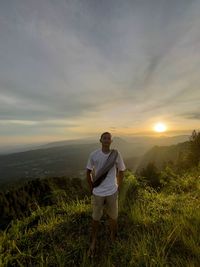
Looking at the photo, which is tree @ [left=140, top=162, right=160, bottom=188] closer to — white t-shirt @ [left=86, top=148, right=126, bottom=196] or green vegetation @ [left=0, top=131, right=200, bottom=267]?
green vegetation @ [left=0, top=131, right=200, bottom=267]

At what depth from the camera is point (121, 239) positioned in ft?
16.9

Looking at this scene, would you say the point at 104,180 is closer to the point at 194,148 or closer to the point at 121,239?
the point at 121,239

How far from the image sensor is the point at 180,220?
17.3 feet

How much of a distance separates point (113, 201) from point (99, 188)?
0.37 metres

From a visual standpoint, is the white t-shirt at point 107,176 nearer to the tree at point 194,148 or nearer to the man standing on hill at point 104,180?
the man standing on hill at point 104,180

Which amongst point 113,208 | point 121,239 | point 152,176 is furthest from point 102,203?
point 152,176

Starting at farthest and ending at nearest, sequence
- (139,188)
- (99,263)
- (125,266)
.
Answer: (139,188) < (99,263) < (125,266)

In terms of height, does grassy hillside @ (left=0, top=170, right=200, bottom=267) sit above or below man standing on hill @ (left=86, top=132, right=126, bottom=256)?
below

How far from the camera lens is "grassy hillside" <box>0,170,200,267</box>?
4.20 m

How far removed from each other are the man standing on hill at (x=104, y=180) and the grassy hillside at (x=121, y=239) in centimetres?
42

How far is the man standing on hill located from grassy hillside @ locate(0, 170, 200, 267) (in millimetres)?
425

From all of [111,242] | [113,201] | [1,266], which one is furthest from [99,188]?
[1,266]

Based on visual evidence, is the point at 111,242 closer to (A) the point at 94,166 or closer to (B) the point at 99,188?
(B) the point at 99,188

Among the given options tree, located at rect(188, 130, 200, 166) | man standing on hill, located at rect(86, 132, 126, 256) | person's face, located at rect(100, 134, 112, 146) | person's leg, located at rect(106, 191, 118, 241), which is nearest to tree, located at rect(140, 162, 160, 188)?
tree, located at rect(188, 130, 200, 166)
